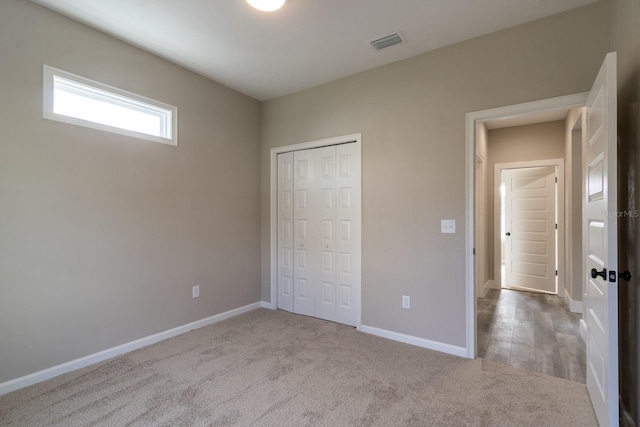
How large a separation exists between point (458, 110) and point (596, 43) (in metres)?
0.98

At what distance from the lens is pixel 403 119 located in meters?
3.03

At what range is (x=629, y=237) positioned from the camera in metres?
1.79

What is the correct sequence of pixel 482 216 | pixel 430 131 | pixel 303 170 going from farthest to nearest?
pixel 482 216
pixel 303 170
pixel 430 131

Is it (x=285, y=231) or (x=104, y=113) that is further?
(x=285, y=231)

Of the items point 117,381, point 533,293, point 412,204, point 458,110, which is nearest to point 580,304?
point 533,293

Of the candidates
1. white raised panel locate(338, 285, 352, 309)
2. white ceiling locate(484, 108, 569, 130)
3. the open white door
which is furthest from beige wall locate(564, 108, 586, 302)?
white raised panel locate(338, 285, 352, 309)

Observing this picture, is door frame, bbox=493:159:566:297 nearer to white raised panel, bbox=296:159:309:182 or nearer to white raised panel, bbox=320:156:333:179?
white raised panel, bbox=320:156:333:179

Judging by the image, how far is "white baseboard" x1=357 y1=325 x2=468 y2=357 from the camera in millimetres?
2707

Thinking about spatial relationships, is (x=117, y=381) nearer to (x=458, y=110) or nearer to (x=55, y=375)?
(x=55, y=375)

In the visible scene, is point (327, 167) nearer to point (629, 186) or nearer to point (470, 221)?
point (470, 221)

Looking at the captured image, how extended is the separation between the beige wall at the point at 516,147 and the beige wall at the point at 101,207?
4236 mm

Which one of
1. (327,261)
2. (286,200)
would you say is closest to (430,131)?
(327,261)

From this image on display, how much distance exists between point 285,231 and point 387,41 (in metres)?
2.46

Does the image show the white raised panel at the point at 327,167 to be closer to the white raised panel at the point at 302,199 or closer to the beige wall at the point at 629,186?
the white raised panel at the point at 302,199
